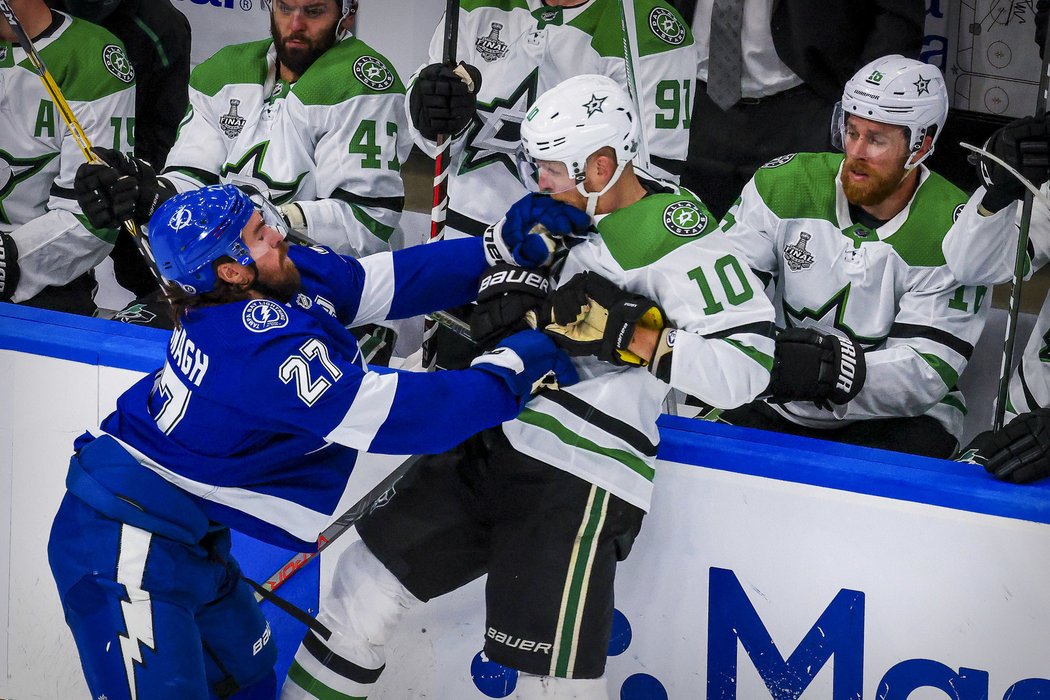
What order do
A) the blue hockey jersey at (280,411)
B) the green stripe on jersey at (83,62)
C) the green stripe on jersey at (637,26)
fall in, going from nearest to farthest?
the blue hockey jersey at (280,411) → the green stripe on jersey at (637,26) → the green stripe on jersey at (83,62)

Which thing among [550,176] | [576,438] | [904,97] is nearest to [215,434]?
[576,438]

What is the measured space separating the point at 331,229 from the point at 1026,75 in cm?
215

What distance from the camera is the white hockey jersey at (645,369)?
2344mm

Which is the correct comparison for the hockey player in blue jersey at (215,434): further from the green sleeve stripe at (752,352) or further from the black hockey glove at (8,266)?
the black hockey glove at (8,266)

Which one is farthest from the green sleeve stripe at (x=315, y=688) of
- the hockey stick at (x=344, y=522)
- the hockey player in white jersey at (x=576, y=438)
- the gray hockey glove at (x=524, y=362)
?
the gray hockey glove at (x=524, y=362)

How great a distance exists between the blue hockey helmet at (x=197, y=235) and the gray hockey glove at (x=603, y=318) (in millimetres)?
563

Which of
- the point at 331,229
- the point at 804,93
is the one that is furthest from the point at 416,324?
the point at 804,93

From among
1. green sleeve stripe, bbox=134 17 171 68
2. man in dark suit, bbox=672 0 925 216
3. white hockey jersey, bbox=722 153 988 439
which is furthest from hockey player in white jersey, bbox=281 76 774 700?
green sleeve stripe, bbox=134 17 171 68

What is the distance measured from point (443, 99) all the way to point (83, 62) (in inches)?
52.8

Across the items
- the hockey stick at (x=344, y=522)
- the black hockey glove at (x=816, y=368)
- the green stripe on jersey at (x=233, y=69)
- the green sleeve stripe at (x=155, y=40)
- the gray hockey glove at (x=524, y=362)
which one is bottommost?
the hockey stick at (x=344, y=522)

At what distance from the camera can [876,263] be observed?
3129mm

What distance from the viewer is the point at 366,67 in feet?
11.3

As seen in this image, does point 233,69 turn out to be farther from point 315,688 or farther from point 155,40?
point 315,688

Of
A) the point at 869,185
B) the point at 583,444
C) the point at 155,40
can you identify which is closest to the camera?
the point at 583,444
